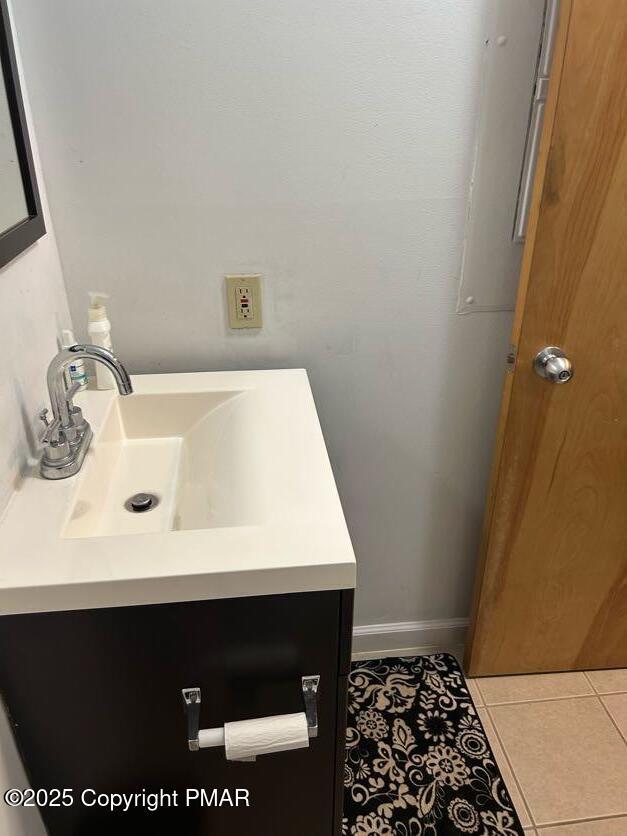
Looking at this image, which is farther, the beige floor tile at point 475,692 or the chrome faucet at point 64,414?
the beige floor tile at point 475,692

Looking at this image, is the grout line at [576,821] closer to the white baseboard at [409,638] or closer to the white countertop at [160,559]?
the white baseboard at [409,638]

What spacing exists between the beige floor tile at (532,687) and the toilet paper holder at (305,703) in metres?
0.87

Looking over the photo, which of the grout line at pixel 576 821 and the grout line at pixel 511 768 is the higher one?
the grout line at pixel 576 821

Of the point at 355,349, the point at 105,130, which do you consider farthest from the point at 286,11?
the point at 355,349

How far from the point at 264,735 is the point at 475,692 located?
94cm

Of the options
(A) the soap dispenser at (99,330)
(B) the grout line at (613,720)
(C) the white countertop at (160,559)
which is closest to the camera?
(C) the white countertop at (160,559)

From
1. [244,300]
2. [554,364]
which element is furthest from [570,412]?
[244,300]

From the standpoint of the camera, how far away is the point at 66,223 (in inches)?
44.3

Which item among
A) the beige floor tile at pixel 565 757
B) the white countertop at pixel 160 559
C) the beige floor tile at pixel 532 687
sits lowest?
the beige floor tile at pixel 532 687

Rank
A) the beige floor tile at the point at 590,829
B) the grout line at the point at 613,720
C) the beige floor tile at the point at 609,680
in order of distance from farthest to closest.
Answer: the beige floor tile at the point at 609,680, the grout line at the point at 613,720, the beige floor tile at the point at 590,829

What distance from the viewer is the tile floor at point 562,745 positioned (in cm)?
131

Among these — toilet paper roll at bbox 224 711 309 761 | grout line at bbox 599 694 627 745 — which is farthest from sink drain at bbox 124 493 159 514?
grout line at bbox 599 694 627 745

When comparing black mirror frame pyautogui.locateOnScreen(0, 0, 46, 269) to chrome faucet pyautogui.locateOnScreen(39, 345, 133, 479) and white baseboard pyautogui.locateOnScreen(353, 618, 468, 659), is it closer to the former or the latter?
chrome faucet pyautogui.locateOnScreen(39, 345, 133, 479)

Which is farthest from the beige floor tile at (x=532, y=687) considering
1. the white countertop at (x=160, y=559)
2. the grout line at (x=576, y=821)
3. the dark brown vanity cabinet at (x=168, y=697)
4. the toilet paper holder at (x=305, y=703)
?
the white countertop at (x=160, y=559)
